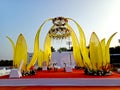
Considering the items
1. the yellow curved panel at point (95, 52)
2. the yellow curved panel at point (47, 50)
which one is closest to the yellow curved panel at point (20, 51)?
the yellow curved panel at point (95, 52)

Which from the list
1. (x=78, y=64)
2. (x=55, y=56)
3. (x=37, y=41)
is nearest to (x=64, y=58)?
(x=55, y=56)

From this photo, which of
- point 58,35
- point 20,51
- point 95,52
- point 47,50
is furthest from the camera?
point 47,50

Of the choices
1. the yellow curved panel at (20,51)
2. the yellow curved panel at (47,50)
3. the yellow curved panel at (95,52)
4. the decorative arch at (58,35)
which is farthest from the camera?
the yellow curved panel at (47,50)

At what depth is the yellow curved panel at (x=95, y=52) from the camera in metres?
12.9

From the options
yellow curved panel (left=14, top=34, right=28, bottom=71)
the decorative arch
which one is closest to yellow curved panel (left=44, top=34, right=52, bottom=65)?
the decorative arch

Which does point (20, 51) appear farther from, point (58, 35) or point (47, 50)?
point (47, 50)

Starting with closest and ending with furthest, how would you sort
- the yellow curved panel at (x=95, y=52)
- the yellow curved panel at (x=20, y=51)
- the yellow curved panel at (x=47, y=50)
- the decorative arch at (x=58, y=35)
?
the yellow curved panel at (x=95, y=52), the yellow curved panel at (x=20, y=51), the decorative arch at (x=58, y=35), the yellow curved panel at (x=47, y=50)

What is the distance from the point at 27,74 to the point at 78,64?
837 centimetres

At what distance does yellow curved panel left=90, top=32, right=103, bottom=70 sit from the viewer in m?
12.9

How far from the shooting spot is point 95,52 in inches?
515

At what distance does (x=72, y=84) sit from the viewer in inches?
376

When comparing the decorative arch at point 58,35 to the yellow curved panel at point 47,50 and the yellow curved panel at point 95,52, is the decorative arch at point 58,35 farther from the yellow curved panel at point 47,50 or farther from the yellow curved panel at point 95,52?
the yellow curved panel at point 95,52

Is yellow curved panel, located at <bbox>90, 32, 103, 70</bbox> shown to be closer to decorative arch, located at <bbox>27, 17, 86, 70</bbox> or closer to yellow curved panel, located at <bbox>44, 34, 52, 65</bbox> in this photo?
decorative arch, located at <bbox>27, 17, 86, 70</bbox>

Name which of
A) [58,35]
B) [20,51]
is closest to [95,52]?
[20,51]
